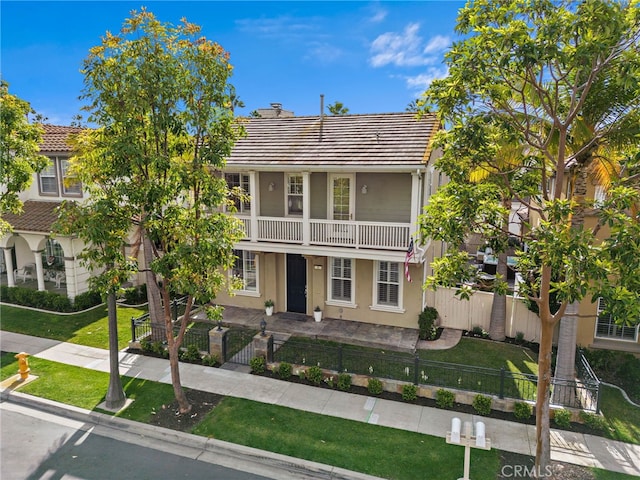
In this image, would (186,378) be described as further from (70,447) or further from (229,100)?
(229,100)

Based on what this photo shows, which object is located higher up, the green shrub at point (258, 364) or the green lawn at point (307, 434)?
the green shrub at point (258, 364)

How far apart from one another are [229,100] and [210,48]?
1.11 meters

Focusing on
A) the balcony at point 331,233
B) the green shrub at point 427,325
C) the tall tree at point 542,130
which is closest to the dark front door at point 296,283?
the balcony at point 331,233

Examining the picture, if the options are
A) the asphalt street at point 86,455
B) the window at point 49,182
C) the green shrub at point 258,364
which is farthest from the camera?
the window at point 49,182

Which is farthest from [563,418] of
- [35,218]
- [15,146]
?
[35,218]

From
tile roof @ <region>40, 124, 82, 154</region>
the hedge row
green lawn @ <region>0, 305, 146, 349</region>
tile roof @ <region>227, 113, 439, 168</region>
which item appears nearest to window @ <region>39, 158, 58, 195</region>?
tile roof @ <region>40, 124, 82, 154</region>

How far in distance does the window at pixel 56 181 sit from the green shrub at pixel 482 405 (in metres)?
18.1

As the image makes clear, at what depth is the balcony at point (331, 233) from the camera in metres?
13.6

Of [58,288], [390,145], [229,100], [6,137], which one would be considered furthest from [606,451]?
[58,288]

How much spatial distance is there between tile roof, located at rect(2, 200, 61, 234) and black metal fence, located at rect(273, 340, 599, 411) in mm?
11788

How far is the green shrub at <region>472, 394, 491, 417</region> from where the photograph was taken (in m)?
10.1

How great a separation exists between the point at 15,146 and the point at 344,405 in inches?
452

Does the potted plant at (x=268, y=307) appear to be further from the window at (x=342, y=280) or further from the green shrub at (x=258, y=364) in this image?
the green shrub at (x=258, y=364)

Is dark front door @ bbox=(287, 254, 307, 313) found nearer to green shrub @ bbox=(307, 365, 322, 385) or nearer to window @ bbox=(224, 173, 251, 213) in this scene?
window @ bbox=(224, 173, 251, 213)
